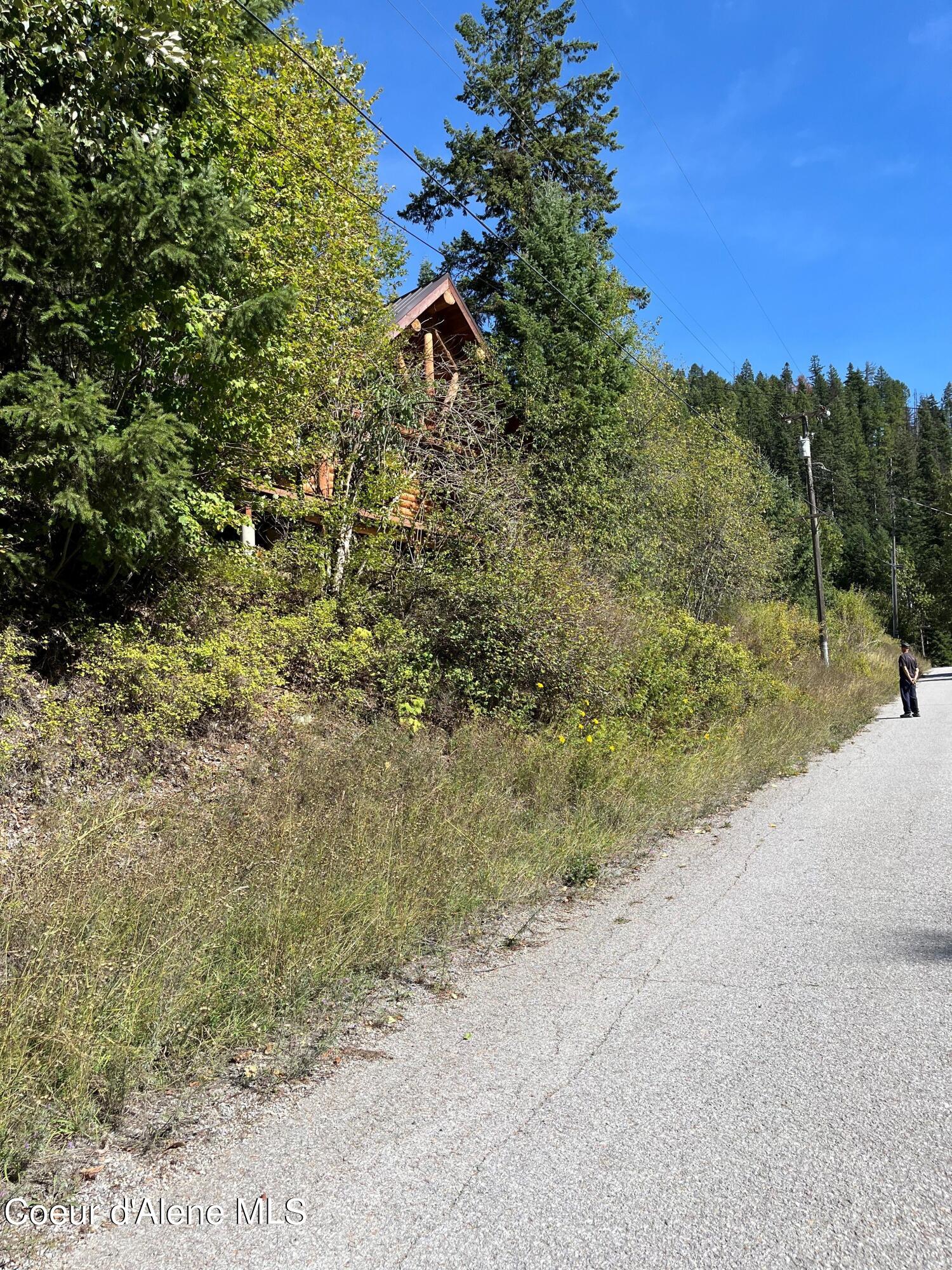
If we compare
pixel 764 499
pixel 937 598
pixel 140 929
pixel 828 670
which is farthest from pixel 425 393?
pixel 937 598

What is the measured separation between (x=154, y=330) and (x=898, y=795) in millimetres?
10146

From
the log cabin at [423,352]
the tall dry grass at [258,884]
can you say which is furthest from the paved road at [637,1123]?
the log cabin at [423,352]

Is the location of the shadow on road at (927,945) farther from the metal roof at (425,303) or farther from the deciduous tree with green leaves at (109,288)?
the metal roof at (425,303)

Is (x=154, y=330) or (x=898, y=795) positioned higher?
(x=154, y=330)

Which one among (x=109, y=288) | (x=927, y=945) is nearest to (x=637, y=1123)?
(x=927, y=945)

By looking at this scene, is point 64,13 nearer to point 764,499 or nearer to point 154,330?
point 154,330

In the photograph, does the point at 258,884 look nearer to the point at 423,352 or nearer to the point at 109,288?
Answer: the point at 109,288

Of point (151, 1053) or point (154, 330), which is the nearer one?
point (151, 1053)

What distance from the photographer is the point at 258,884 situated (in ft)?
16.2

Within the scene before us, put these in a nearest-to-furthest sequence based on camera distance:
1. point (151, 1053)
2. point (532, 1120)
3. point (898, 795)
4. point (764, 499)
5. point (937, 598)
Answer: point (532, 1120) < point (151, 1053) < point (898, 795) < point (764, 499) < point (937, 598)

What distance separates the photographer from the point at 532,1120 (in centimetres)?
327

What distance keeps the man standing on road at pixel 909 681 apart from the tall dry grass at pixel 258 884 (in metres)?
14.5

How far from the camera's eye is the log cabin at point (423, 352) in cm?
1245


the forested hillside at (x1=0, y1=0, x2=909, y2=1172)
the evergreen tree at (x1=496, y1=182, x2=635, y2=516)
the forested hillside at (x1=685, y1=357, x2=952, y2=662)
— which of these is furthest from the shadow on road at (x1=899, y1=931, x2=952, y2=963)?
the forested hillside at (x1=685, y1=357, x2=952, y2=662)
